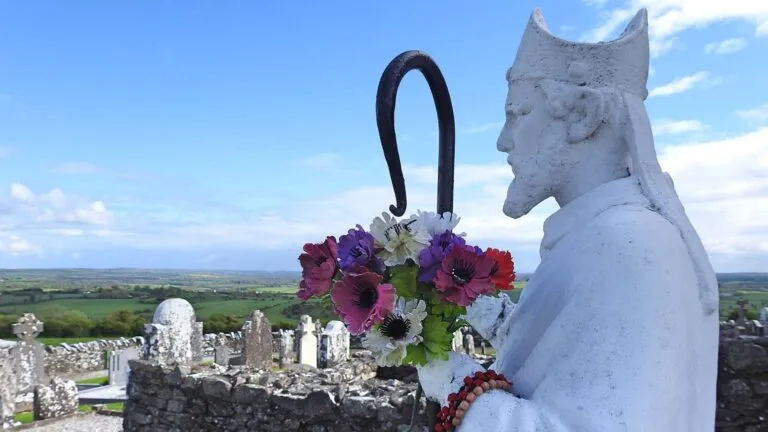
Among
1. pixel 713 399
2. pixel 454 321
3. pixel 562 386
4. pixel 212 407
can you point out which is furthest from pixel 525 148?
pixel 212 407

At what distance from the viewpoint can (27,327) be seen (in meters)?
15.4

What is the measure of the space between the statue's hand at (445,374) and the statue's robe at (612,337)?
0.13 metres

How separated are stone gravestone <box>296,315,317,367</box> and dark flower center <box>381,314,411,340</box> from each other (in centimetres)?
1512

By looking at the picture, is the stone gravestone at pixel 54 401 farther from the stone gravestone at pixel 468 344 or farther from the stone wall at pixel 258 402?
the stone gravestone at pixel 468 344

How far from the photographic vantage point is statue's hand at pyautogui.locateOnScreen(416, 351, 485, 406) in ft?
5.22

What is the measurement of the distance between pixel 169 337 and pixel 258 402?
2334mm

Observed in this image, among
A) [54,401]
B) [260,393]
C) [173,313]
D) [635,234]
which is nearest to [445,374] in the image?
[635,234]

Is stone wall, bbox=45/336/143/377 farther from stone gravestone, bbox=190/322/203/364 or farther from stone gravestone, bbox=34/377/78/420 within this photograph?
stone gravestone, bbox=34/377/78/420

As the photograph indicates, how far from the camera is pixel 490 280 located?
1.67 meters

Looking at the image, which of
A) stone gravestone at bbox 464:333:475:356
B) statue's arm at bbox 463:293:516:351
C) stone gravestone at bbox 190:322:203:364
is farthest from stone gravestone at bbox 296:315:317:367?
statue's arm at bbox 463:293:516:351

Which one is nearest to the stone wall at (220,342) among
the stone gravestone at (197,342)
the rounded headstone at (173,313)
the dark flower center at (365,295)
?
the stone gravestone at (197,342)

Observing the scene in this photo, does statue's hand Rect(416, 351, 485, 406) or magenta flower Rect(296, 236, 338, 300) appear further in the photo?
magenta flower Rect(296, 236, 338, 300)

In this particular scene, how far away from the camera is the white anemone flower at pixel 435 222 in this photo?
1.76 metres

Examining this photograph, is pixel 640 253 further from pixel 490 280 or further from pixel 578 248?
pixel 490 280
